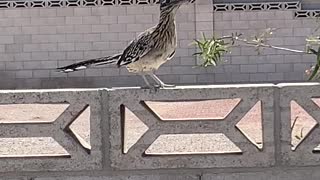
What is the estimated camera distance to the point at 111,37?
17562 millimetres

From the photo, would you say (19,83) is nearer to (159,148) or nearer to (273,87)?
(159,148)

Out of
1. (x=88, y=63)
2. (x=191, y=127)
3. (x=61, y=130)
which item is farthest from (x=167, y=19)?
(x=61, y=130)

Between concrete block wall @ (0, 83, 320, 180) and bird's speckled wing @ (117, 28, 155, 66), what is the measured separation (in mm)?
367

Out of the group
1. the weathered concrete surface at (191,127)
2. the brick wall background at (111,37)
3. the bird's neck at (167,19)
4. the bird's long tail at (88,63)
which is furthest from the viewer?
the brick wall background at (111,37)

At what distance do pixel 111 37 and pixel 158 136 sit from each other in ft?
43.4

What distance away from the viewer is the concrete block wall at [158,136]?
14.5 ft

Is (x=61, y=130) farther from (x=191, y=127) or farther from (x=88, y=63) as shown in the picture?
(x=191, y=127)

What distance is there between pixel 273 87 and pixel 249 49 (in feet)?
42.9

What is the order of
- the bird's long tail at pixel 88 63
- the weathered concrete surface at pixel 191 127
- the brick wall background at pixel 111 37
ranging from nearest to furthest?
the weathered concrete surface at pixel 191 127 → the bird's long tail at pixel 88 63 → the brick wall background at pixel 111 37

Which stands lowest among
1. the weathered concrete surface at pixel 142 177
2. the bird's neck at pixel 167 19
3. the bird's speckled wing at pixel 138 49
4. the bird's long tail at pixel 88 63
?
the weathered concrete surface at pixel 142 177

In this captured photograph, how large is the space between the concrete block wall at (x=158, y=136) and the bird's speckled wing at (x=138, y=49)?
1.20ft

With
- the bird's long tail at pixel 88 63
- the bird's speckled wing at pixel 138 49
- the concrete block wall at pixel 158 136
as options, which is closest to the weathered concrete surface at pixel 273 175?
the concrete block wall at pixel 158 136

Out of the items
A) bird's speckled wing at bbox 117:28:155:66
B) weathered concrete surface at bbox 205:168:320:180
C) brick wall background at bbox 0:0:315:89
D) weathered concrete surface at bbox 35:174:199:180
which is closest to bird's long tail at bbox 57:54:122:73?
bird's speckled wing at bbox 117:28:155:66

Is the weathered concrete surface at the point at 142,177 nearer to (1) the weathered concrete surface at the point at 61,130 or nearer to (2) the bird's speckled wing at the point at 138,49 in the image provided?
(1) the weathered concrete surface at the point at 61,130
